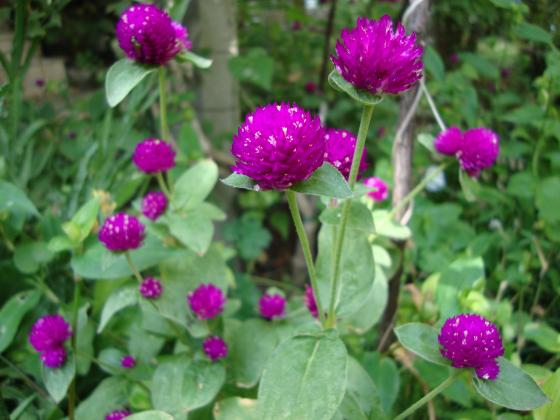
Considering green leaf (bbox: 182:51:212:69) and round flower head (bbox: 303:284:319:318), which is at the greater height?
green leaf (bbox: 182:51:212:69)

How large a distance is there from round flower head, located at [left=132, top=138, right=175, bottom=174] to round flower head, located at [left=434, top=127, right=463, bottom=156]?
0.38 metres

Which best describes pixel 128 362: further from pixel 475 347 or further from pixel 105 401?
pixel 475 347

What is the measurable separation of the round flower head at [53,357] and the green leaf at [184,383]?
0.12 m

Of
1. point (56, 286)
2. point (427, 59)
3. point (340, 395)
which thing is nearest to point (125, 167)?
point (56, 286)

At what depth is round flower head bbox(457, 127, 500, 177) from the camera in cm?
69

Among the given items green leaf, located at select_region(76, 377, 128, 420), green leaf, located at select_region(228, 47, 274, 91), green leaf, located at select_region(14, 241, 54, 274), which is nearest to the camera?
green leaf, located at select_region(76, 377, 128, 420)

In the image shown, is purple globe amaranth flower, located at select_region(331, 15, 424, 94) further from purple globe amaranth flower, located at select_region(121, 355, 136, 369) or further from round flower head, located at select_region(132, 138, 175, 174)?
purple globe amaranth flower, located at select_region(121, 355, 136, 369)

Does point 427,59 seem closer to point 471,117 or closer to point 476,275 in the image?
point 471,117

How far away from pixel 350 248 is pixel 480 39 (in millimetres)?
1362

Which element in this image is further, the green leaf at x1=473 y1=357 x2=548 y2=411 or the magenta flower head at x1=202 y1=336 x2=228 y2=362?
the magenta flower head at x1=202 y1=336 x2=228 y2=362

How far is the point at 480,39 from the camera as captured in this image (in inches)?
68.4

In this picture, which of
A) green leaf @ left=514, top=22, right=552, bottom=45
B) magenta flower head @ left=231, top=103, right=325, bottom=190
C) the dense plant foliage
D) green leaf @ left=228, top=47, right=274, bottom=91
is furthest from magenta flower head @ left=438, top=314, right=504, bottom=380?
green leaf @ left=228, top=47, right=274, bottom=91

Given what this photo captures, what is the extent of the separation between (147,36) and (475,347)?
50cm

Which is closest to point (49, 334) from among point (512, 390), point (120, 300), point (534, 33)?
point (120, 300)
